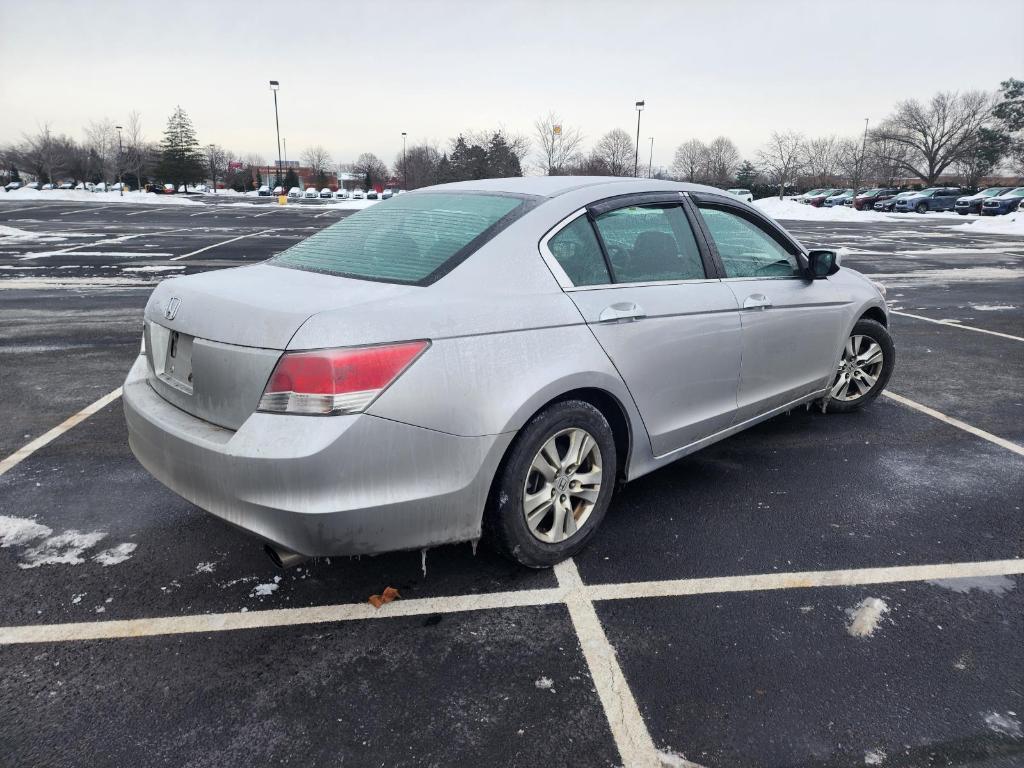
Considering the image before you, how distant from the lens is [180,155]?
95688mm

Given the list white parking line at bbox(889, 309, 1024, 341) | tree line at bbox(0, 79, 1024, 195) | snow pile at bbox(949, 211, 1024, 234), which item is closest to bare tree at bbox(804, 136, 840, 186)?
tree line at bbox(0, 79, 1024, 195)

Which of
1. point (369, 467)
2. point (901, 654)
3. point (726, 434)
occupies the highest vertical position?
point (369, 467)

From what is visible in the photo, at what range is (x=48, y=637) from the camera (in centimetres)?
269

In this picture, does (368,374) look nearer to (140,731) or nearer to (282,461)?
(282,461)

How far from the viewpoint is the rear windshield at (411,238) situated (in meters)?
2.97

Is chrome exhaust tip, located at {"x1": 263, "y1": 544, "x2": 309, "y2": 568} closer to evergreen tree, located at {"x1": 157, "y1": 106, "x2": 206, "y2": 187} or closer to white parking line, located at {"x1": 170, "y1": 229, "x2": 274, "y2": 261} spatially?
white parking line, located at {"x1": 170, "y1": 229, "x2": 274, "y2": 261}

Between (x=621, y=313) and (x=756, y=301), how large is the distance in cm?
111

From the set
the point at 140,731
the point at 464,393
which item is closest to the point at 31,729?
the point at 140,731

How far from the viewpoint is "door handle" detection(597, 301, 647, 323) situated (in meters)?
3.12

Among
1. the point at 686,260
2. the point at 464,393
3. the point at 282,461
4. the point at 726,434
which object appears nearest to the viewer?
the point at 282,461

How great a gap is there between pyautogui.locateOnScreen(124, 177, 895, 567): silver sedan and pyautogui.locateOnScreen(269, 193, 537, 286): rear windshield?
1cm

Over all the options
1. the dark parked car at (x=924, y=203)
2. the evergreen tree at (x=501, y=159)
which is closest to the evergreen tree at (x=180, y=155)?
the evergreen tree at (x=501, y=159)

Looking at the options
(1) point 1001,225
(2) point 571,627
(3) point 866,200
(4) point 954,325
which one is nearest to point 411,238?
(2) point 571,627

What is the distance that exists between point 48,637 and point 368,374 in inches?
60.8
